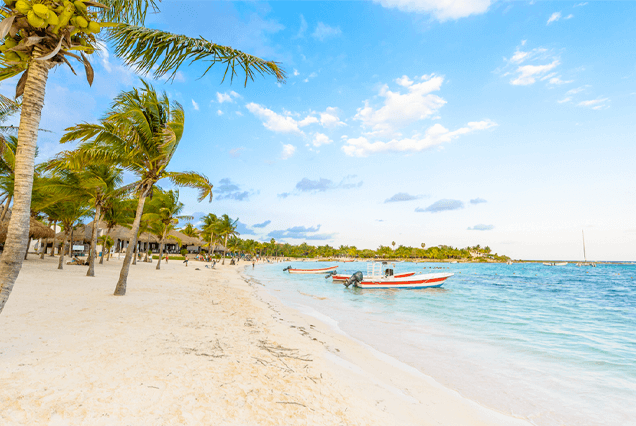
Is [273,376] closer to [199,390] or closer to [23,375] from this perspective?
[199,390]

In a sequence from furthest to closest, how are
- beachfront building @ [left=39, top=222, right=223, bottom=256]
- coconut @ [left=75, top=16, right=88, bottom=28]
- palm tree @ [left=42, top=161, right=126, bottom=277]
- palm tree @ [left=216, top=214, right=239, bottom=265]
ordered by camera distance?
palm tree @ [left=216, top=214, right=239, bottom=265] → beachfront building @ [left=39, top=222, right=223, bottom=256] → palm tree @ [left=42, top=161, right=126, bottom=277] → coconut @ [left=75, top=16, right=88, bottom=28]

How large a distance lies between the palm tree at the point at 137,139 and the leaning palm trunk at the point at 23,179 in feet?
14.3

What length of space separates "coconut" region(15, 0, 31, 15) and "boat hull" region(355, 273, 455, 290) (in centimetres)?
1942

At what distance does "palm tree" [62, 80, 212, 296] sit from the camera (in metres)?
8.05

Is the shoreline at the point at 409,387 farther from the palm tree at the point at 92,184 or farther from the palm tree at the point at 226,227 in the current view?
the palm tree at the point at 226,227

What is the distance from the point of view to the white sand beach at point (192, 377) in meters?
2.76

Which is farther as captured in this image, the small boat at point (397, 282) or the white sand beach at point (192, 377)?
the small boat at point (397, 282)

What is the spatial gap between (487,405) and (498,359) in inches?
107

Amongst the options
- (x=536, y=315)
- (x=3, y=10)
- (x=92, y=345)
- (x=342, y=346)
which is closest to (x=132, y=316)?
(x=92, y=345)

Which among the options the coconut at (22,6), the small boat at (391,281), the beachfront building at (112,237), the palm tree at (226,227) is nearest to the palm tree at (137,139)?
the coconut at (22,6)

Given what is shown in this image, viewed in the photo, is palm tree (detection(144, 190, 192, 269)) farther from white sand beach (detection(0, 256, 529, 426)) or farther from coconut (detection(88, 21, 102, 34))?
coconut (detection(88, 21, 102, 34))

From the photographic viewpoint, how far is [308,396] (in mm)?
3430

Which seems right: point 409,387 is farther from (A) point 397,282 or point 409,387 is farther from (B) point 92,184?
(A) point 397,282

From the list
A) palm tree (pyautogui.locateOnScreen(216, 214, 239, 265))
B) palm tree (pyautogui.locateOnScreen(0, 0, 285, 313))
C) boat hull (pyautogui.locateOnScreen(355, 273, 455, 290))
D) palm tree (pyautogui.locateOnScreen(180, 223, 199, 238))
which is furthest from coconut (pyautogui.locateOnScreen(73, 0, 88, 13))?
palm tree (pyautogui.locateOnScreen(180, 223, 199, 238))
